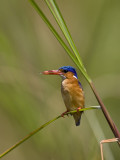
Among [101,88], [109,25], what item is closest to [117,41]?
[109,25]

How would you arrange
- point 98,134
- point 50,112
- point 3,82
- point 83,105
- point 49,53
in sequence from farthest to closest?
1. point 49,53
2. point 83,105
3. point 50,112
4. point 3,82
5. point 98,134

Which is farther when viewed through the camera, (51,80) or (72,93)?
(51,80)

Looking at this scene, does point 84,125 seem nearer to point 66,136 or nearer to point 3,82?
point 66,136

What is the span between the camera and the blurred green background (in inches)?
70.9

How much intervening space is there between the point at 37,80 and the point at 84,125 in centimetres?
53

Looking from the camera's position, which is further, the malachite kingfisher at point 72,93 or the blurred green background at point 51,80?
the malachite kingfisher at point 72,93

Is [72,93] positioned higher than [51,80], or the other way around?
[51,80]

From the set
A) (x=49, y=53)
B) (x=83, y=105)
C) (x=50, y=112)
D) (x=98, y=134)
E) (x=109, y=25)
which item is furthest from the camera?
(x=49, y=53)

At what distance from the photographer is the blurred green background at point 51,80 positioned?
70.9 inches

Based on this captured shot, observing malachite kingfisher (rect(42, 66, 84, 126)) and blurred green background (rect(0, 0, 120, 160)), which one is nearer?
blurred green background (rect(0, 0, 120, 160))

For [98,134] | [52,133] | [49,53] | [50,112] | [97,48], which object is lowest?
[98,134]

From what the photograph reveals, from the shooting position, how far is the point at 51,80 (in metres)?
2.77

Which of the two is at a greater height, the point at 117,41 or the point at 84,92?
the point at 117,41

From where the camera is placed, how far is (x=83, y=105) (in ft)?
7.84
